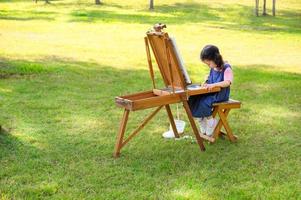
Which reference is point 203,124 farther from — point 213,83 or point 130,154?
point 130,154

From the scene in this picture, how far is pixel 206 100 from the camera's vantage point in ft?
21.0

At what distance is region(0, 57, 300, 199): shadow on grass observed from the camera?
5.11m

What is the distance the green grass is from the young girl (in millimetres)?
462

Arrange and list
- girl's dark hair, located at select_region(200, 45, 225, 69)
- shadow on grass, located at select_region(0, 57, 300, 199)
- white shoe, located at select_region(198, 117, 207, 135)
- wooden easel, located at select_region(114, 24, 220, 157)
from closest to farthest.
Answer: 1. shadow on grass, located at select_region(0, 57, 300, 199)
2. wooden easel, located at select_region(114, 24, 220, 157)
3. girl's dark hair, located at select_region(200, 45, 225, 69)
4. white shoe, located at select_region(198, 117, 207, 135)

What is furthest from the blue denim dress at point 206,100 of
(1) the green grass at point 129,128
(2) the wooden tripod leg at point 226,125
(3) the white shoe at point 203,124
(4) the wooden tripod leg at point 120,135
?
(4) the wooden tripod leg at point 120,135

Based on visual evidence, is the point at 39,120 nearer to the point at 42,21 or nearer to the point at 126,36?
the point at 126,36

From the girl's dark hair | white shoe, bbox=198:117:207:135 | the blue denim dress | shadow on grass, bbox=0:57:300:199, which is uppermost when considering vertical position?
the girl's dark hair

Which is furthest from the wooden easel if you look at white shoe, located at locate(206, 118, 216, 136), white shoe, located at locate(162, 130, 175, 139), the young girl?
white shoe, located at locate(162, 130, 175, 139)

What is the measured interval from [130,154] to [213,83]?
4.63ft

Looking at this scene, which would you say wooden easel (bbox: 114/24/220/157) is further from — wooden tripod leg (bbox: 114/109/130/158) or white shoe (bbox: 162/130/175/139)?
white shoe (bbox: 162/130/175/139)

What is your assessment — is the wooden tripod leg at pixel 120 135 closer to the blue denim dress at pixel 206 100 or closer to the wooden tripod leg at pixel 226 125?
the blue denim dress at pixel 206 100

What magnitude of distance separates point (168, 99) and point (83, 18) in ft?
72.2

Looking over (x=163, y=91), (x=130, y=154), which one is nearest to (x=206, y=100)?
(x=163, y=91)

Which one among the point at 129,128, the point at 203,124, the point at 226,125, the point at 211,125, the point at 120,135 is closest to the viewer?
the point at 120,135
